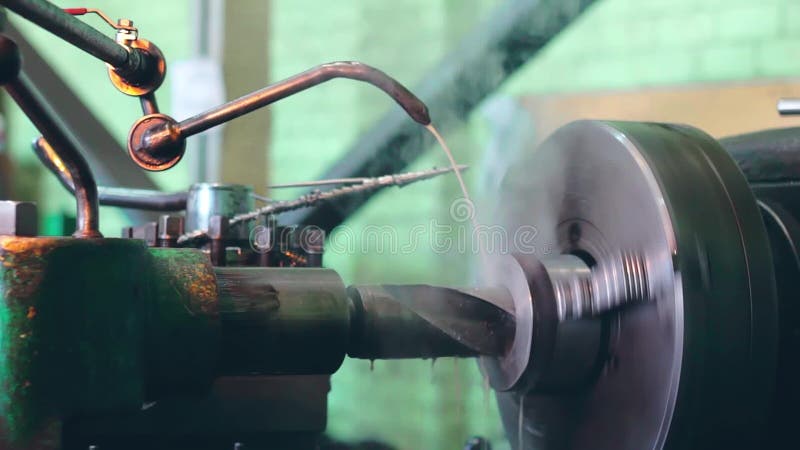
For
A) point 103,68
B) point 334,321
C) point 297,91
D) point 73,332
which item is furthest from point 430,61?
point 73,332

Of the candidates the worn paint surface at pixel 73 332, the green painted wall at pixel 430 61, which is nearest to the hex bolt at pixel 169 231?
the worn paint surface at pixel 73 332

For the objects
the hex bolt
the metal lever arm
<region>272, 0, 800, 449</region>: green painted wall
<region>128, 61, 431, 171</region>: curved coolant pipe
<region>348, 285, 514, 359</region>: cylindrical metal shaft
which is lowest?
<region>348, 285, 514, 359</region>: cylindrical metal shaft

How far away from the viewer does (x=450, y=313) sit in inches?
27.9

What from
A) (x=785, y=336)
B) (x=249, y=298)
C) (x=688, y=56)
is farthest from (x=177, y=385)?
(x=688, y=56)

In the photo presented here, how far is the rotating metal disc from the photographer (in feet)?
1.99

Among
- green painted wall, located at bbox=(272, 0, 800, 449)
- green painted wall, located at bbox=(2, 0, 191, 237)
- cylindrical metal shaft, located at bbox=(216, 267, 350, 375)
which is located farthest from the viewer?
green painted wall, located at bbox=(2, 0, 191, 237)

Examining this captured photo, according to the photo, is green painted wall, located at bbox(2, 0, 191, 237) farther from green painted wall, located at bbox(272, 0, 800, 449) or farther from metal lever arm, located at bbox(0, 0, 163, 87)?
metal lever arm, located at bbox(0, 0, 163, 87)

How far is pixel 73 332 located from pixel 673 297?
17.0 inches

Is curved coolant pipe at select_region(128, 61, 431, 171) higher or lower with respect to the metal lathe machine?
higher

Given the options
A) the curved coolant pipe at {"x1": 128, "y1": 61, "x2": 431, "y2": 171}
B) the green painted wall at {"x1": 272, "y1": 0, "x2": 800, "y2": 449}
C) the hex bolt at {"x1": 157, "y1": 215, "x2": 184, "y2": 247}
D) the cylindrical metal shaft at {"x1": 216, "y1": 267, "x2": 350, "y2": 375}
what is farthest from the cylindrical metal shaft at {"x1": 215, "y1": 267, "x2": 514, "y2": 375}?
the green painted wall at {"x1": 272, "y1": 0, "x2": 800, "y2": 449}

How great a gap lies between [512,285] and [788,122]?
3.75 feet

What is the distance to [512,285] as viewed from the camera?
722 millimetres

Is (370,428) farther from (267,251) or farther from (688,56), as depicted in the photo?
(688,56)

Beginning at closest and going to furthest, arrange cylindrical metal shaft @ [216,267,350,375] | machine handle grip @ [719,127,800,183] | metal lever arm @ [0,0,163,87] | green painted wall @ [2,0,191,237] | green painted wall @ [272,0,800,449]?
metal lever arm @ [0,0,163,87], cylindrical metal shaft @ [216,267,350,375], machine handle grip @ [719,127,800,183], green painted wall @ [272,0,800,449], green painted wall @ [2,0,191,237]
